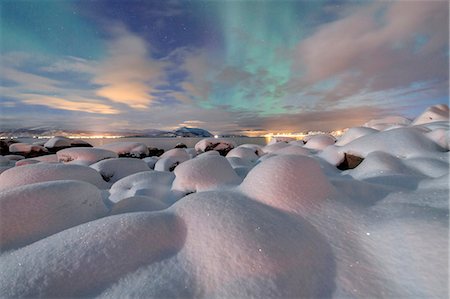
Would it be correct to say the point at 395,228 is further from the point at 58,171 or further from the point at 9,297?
the point at 58,171

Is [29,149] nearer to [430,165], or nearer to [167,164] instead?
[167,164]

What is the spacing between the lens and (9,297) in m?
1.14

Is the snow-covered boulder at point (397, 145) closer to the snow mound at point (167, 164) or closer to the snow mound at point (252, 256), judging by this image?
the snow mound at point (252, 256)

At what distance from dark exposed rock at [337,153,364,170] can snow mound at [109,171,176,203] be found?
350cm

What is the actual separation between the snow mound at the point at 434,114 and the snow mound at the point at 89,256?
353 inches

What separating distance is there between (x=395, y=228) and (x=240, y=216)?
1.06 metres

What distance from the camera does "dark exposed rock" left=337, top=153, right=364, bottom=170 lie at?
4527mm

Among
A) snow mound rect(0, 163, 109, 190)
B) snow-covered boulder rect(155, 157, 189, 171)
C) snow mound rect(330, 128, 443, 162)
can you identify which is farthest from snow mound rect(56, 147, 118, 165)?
snow mound rect(330, 128, 443, 162)

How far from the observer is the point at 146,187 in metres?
3.49

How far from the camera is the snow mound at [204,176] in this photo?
3.12 m

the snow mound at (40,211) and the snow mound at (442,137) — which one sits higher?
the snow mound at (442,137)

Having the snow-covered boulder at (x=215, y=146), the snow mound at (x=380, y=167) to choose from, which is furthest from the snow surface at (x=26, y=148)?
the snow mound at (x=380, y=167)

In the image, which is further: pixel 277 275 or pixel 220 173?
pixel 220 173

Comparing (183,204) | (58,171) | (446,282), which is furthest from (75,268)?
(58,171)
